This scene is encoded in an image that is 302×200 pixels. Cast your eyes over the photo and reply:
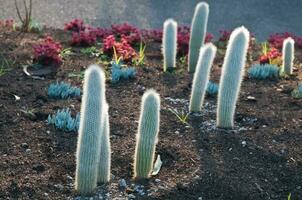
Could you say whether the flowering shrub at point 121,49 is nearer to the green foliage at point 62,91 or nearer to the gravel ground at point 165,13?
the green foliage at point 62,91

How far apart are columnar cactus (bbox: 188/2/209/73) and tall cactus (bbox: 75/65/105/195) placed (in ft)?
9.71

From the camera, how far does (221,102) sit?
5508 millimetres

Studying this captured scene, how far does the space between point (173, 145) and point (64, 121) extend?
1.01 m

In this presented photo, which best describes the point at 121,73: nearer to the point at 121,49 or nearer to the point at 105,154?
the point at 121,49

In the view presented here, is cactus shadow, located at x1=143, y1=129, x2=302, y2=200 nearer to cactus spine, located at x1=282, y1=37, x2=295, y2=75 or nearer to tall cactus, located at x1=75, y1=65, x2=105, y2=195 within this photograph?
tall cactus, located at x1=75, y1=65, x2=105, y2=195

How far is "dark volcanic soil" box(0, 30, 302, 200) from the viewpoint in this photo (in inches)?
185

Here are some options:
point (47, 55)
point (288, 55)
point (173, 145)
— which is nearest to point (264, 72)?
point (288, 55)

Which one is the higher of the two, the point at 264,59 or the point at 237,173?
the point at 264,59

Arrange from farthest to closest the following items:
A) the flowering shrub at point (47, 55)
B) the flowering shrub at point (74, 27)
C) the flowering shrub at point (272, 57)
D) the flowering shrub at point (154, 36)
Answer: the flowering shrub at point (74, 27) < the flowering shrub at point (154, 36) < the flowering shrub at point (272, 57) < the flowering shrub at point (47, 55)

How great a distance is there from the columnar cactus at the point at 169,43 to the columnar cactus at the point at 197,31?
21cm

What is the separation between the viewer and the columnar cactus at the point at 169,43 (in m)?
6.90

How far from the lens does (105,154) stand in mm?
4555

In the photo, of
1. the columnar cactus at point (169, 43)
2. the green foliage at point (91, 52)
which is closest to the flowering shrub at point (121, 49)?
the green foliage at point (91, 52)

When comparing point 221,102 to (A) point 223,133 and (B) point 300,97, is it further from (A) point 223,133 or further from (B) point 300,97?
(B) point 300,97
